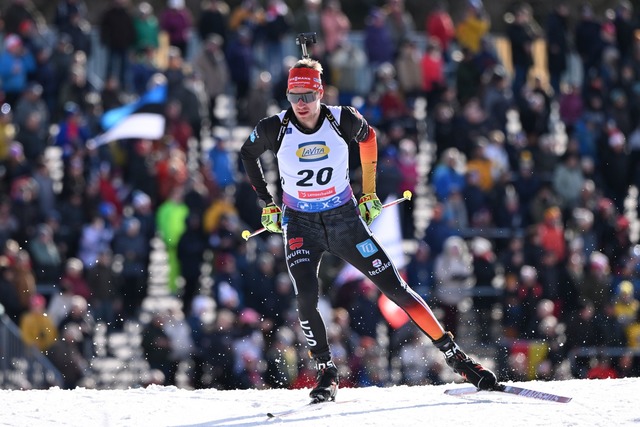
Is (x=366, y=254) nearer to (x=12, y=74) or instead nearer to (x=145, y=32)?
(x=12, y=74)

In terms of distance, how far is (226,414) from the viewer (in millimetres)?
9375

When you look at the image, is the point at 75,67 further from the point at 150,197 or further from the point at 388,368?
the point at 388,368

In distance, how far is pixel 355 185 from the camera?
53.2ft

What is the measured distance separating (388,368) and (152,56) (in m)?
6.40

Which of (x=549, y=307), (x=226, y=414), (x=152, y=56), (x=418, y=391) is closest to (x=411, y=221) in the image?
(x=549, y=307)

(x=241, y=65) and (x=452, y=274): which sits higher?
(x=241, y=65)

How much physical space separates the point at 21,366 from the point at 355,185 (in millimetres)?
4660

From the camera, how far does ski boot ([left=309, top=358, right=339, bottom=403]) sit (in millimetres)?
9539

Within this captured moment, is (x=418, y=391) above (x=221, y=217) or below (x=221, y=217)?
below

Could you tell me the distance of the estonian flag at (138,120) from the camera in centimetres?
1598

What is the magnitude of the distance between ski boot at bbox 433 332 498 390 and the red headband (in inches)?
80.8

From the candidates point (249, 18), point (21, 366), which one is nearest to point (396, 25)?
point (249, 18)

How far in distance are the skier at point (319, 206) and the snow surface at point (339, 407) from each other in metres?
0.41

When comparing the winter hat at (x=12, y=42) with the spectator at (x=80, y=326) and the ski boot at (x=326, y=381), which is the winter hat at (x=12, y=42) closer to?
the spectator at (x=80, y=326)
